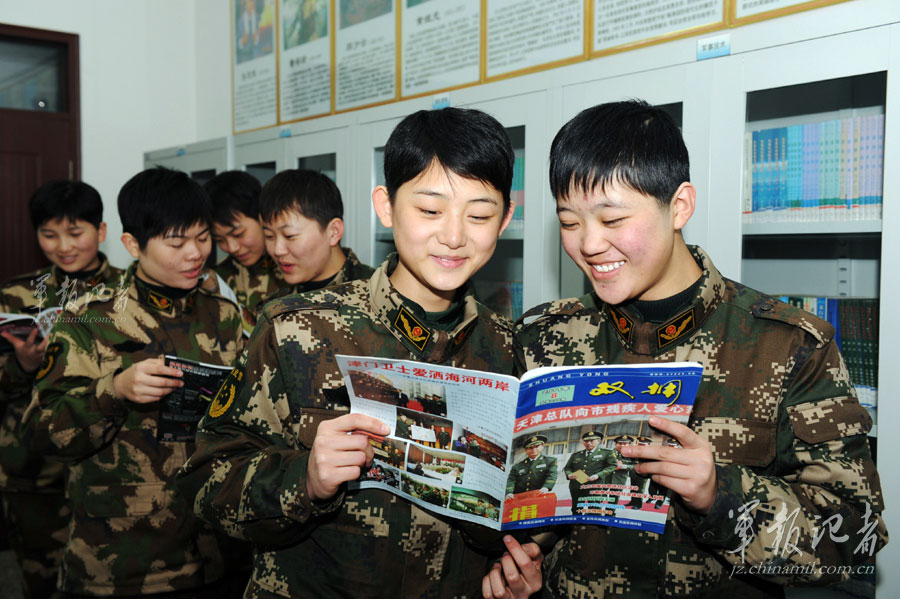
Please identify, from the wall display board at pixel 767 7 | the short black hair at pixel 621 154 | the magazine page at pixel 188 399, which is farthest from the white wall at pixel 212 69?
the short black hair at pixel 621 154

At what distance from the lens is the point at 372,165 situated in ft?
8.72

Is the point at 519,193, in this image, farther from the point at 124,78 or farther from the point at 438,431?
the point at 124,78

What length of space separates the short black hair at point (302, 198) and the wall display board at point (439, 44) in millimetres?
785

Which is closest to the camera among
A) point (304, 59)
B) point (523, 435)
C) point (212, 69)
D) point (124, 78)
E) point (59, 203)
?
point (523, 435)

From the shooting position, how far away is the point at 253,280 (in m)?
2.96

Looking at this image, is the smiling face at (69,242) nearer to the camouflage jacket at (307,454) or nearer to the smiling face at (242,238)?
the smiling face at (242,238)

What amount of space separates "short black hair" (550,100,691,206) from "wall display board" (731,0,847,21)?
76 cm

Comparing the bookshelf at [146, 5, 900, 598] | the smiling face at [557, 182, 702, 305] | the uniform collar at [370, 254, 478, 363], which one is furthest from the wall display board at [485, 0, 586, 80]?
the uniform collar at [370, 254, 478, 363]

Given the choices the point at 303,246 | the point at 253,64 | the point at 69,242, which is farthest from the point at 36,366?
the point at 253,64

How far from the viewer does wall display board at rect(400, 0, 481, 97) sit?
2.74 m

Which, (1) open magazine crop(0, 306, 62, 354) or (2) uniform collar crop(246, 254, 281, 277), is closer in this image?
(1) open magazine crop(0, 306, 62, 354)

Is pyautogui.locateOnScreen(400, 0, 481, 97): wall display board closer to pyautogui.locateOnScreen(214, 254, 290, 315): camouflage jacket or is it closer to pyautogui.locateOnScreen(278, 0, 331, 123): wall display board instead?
pyautogui.locateOnScreen(278, 0, 331, 123): wall display board

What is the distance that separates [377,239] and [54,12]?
276 cm

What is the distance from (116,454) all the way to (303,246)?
33.0 inches
